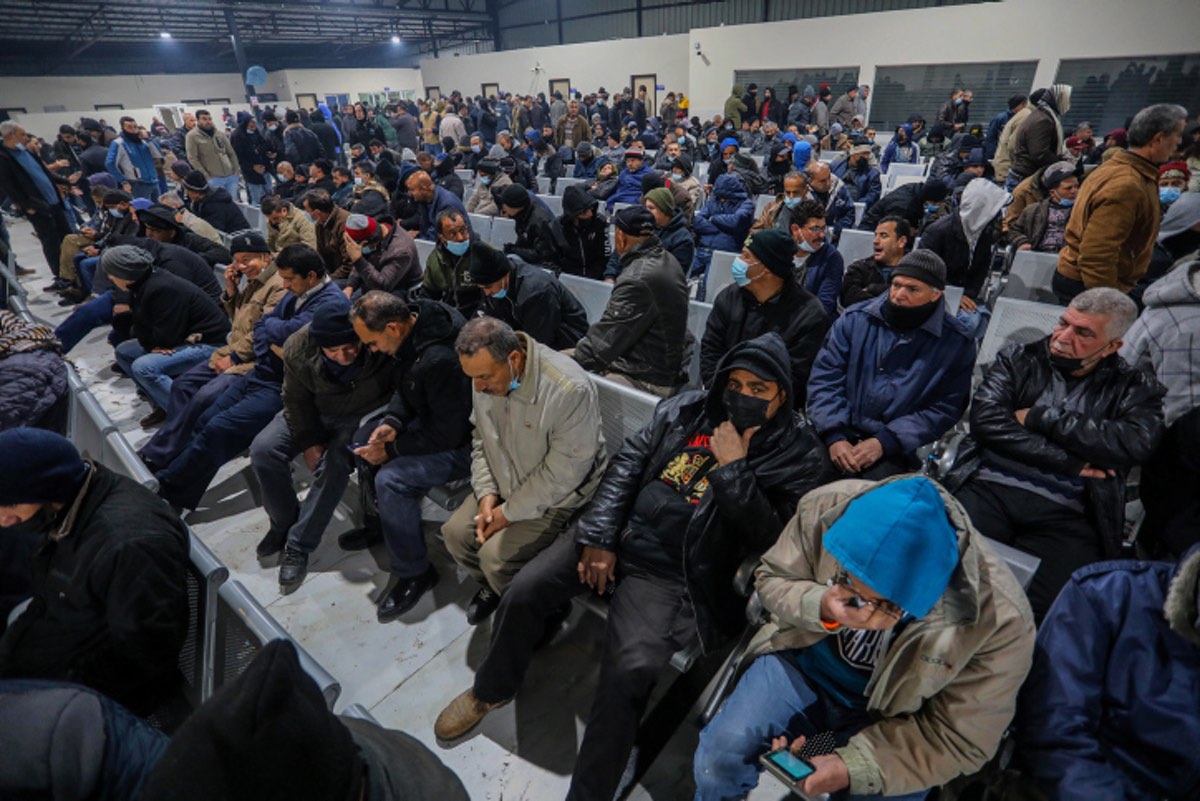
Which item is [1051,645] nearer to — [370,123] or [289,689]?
[289,689]

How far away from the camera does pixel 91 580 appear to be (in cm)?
178

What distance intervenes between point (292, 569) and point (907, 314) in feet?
11.4

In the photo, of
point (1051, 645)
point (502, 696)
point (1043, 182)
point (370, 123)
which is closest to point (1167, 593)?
point (1051, 645)

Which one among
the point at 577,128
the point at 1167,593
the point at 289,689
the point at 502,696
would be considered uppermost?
the point at 577,128

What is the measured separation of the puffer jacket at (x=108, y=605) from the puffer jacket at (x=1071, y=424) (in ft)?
9.99

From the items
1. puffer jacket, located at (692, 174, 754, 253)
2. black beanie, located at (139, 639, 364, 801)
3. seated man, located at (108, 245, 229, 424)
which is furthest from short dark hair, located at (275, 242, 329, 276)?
puffer jacket, located at (692, 174, 754, 253)

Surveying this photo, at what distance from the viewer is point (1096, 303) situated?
7.45 ft

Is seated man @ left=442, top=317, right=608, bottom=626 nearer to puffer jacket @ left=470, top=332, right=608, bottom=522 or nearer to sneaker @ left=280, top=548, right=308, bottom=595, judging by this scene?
puffer jacket @ left=470, top=332, right=608, bottom=522

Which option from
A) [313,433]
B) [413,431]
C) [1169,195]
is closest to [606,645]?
[413,431]

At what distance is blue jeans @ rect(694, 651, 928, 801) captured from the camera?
1.76 metres

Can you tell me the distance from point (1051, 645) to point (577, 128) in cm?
1326

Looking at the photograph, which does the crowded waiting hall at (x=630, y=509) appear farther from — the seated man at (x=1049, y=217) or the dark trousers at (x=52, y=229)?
the dark trousers at (x=52, y=229)

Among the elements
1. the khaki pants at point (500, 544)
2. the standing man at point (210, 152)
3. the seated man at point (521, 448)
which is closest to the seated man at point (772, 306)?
the seated man at point (521, 448)

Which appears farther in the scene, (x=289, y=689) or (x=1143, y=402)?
(x=1143, y=402)
